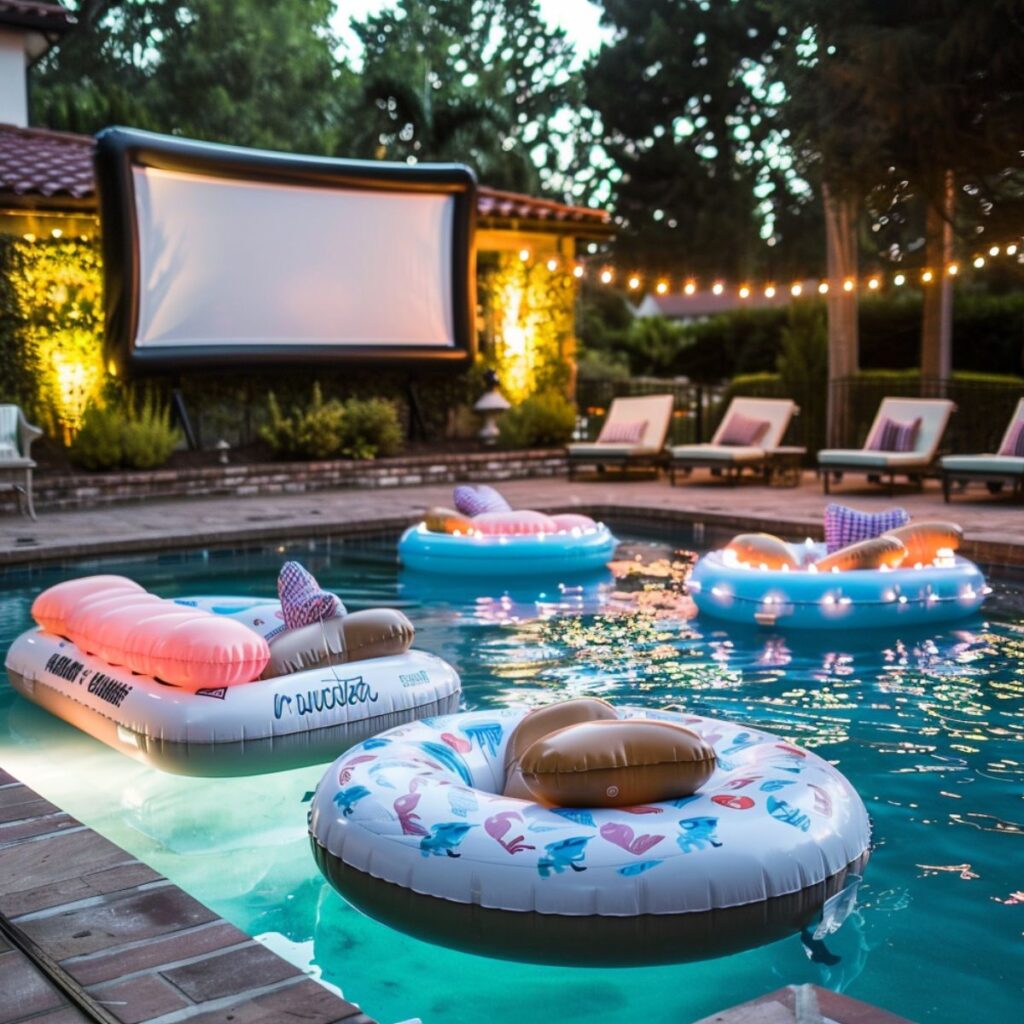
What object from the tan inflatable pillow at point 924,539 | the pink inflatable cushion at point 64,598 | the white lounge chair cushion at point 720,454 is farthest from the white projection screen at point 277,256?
the tan inflatable pillow at point 924,539

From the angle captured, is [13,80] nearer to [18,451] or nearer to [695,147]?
[18,451]

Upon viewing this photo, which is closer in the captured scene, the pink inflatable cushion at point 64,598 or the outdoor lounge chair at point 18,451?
the pink inflatable cushion at point 64,598

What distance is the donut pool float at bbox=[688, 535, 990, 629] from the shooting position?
23.9 feet

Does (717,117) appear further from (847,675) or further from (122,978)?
(122,978)

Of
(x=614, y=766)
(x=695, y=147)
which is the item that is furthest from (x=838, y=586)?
(x=695, y=147)

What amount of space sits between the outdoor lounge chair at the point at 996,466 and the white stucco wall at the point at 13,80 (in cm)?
1233

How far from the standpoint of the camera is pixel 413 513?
Answer: 1174 cm

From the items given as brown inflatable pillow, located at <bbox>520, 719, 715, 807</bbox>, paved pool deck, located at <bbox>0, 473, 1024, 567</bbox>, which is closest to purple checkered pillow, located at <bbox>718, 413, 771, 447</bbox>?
paved pool deck, located at <bbox>0, 473, 1024, 567</bbox>

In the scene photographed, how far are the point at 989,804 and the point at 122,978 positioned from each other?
314 cm

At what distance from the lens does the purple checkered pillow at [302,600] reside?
5.46 meters

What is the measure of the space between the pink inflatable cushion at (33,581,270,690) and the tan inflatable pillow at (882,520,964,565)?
4064mm

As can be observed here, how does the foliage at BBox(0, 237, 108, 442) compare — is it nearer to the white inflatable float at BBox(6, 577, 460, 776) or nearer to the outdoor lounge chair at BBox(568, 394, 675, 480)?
the outdoor lounge chair at BBox(568, 394, 675, 480)

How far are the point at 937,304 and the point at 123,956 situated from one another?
47.6ft

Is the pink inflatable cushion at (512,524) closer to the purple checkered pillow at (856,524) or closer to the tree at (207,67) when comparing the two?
the purple checkered pillow at (856,524)
